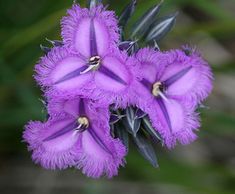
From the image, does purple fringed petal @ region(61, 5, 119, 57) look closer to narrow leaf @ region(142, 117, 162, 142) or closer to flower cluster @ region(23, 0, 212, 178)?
flower cluster @ region(23, 0, 212, 178)

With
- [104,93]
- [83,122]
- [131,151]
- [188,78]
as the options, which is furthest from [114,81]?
[131,151]

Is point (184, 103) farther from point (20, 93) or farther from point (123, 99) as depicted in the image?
point (20, 93)

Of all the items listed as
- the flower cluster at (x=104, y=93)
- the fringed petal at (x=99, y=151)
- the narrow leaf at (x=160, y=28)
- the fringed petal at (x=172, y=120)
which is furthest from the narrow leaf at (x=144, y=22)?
the fringed petal at (x=99, y=151)

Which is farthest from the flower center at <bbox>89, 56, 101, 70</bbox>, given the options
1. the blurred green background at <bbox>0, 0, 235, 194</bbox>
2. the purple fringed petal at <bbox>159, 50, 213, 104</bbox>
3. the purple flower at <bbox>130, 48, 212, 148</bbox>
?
the blurred green background at <bbox>0, 0, 235, 194</bbox>

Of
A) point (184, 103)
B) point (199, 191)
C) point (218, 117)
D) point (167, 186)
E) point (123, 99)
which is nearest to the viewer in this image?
point (123, 99)

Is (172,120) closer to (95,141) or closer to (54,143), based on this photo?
(95,141)

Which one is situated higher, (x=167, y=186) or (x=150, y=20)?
(x=150, y=20)

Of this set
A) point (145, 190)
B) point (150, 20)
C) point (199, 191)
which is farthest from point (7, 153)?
point (150, 20)
